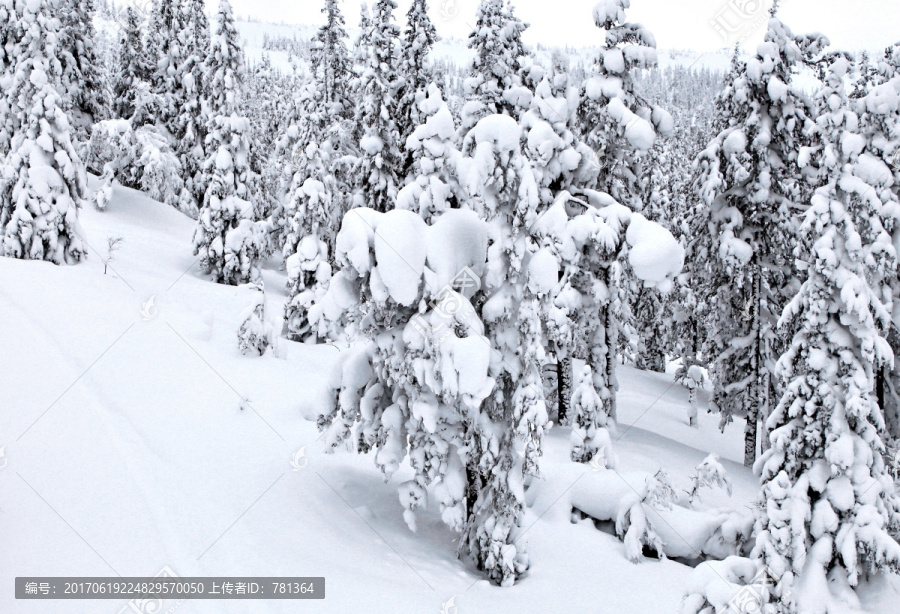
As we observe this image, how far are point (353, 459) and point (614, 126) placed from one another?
10.5 meters

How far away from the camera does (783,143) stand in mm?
18297

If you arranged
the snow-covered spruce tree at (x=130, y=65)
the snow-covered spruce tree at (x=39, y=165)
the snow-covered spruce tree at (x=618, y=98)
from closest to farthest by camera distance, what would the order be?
the snow-covered spruce tree at (x=618, y=98), the snow-covered spruce tree at (x=39, y=165), the snow-covered spruce tree at (x=130, y=65)

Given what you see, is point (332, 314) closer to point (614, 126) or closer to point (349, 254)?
point (349, 254)

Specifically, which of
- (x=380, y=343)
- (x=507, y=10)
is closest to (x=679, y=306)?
(x=507, y=10)

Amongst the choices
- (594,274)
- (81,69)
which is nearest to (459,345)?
(594,274)

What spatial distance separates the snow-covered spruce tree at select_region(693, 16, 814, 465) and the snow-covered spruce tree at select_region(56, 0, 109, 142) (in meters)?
30.0

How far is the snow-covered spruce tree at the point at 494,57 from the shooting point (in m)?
20.4

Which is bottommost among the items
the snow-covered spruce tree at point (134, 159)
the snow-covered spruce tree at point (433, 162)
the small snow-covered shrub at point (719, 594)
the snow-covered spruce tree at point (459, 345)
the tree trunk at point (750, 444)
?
the tree trunk at point (750, 444)

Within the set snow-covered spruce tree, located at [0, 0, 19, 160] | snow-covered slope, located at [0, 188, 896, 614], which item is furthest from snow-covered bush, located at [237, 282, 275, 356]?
snow-covered spruce tree, located at [0, 0, 19, 160]

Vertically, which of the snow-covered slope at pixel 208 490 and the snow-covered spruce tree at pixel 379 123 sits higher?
the snow-covered spruce tree at pixel 379 123

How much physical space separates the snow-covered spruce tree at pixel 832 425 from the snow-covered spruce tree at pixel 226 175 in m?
24.5

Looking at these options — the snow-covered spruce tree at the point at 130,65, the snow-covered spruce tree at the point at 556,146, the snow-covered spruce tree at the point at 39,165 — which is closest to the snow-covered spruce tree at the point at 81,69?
the snow-covered spruce tree at the point at 130,65

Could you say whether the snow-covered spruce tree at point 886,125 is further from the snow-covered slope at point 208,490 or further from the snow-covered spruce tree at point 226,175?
the snow-covered spruce tree at point 226,175

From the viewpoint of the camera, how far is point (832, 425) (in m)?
10.4
